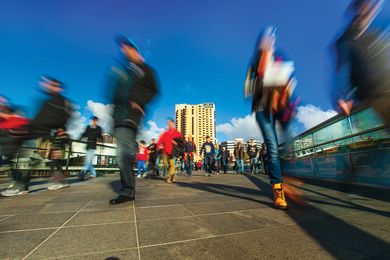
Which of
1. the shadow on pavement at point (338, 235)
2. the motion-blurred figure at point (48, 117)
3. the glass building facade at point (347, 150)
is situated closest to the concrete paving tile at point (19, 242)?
the shadow on pavement at point (338, 235)

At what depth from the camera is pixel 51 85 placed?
4.40 meters

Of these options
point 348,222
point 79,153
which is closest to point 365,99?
point 348,222

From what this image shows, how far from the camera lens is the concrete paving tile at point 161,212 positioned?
2198 millimetres

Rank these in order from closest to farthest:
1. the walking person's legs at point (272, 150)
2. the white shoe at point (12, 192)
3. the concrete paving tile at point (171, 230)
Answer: the concrete paving tile at point (171, 230) < the walking person's legs at point (272, 150) < the white shoe at point (12, 192)

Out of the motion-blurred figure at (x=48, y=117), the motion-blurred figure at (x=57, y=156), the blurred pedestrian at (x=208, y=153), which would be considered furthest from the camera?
the blurred pedestrian at (x=208, y=153)

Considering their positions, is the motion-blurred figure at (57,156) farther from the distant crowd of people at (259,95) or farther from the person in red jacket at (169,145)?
the person in red jacket at (169,145)

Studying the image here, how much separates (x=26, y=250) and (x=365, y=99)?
296cm

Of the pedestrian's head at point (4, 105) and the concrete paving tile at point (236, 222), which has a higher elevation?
the pedestrian's head at point (4, 105)

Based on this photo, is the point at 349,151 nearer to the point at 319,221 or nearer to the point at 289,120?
the point at 289,120

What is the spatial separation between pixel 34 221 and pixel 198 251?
1.71 meters

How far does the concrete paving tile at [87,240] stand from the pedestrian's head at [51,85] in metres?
3.62

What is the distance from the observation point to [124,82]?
311cm

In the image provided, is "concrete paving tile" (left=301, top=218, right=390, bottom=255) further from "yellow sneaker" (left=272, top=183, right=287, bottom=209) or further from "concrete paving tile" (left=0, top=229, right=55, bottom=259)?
"concrete paving tile" (left=0, top=229, right=55, bottom=259)

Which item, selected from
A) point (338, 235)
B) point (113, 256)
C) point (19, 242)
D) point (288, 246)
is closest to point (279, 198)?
point (338, 235)
